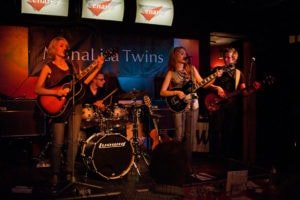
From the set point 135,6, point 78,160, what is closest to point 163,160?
point 78,160

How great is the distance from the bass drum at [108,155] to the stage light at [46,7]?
3.46 meters

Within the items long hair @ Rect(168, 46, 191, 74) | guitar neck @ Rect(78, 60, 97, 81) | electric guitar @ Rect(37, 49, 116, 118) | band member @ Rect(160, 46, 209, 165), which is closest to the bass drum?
electric guitar @ Rect(37, 49, 116, 118)

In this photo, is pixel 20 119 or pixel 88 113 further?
pixel 20 119

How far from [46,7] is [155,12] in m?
2.74

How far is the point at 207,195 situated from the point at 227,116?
248cm

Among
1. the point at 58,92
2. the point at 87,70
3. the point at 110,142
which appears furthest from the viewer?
the point at 110,142

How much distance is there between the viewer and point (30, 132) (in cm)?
779

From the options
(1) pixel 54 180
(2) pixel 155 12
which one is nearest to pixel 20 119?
(1) pixel 54 180

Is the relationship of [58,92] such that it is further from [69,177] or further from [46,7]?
[46,7]

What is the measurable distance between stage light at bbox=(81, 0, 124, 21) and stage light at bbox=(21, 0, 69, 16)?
1.55 ft

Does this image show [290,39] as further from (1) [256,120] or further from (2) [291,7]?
(1) [256,120]

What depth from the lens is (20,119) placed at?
7.68m

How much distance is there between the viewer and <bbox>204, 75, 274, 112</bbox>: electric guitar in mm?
7148

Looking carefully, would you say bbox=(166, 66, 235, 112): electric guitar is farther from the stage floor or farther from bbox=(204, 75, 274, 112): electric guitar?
the stage floor
